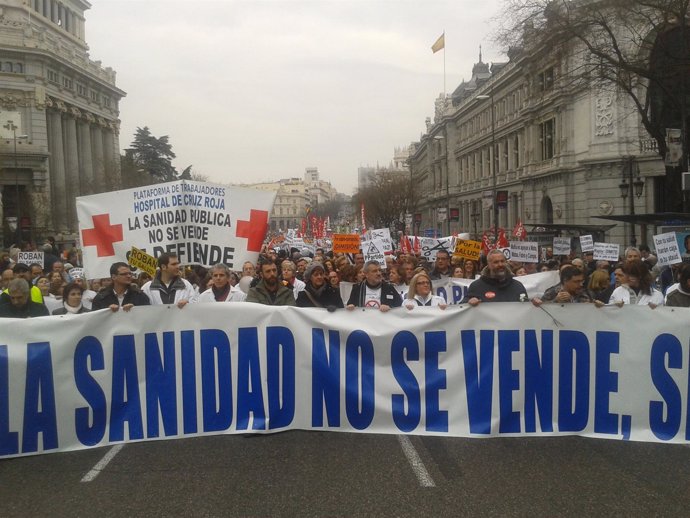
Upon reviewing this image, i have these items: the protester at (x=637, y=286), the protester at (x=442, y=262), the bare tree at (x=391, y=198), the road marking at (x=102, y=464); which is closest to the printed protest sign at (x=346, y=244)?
the protester at (x=442, y=262)

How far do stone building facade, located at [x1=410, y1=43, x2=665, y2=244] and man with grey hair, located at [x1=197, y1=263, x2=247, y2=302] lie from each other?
16.1m

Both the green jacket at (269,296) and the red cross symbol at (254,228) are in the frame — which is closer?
the green jacket at (269,296)

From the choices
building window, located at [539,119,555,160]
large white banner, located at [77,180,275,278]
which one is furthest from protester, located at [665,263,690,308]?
building window, located at [539,119,555,160]

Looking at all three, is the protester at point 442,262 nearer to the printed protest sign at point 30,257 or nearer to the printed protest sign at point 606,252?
the printed protest sign at point 606,252

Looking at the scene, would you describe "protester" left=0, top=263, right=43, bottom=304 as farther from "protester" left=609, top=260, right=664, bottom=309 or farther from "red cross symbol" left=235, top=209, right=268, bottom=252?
"protester" left=609, top=260, right=664, bottom=309

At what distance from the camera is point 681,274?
263 inches

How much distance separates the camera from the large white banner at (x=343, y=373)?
566 cm

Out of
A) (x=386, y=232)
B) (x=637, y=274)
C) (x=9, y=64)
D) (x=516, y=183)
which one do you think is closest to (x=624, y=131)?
(x=516, y=183)

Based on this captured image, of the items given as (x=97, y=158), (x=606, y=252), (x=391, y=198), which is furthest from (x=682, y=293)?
(x=391, y=198)

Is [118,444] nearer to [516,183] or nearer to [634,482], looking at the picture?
[634,482]

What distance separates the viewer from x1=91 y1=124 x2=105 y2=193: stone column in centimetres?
6097

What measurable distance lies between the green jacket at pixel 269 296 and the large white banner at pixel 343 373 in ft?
3.44

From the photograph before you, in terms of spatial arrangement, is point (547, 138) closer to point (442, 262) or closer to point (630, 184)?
point (630, 184)

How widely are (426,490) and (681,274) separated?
3.45 meters
